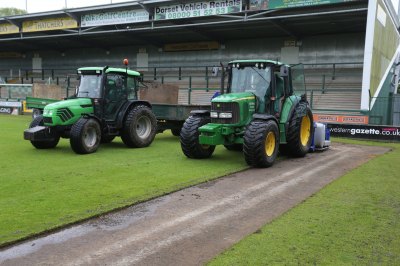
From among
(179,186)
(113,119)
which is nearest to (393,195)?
(179,186)

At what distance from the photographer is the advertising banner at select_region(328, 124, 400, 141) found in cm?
1486

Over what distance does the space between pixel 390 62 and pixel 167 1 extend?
46.0ft

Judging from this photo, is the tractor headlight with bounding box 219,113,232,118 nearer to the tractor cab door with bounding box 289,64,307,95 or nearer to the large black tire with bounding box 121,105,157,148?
the tractor cab door with bounding box 289,64,307,95

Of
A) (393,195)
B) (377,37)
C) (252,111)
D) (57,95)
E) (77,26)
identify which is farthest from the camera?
(77,26)

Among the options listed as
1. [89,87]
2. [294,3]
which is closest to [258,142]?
[89,87]

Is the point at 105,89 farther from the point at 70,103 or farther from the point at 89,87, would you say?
the point at 70,103

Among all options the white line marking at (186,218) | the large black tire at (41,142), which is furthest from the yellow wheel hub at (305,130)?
the large black tire at (41,142)

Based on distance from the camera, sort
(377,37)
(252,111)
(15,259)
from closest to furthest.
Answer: (15,259), (252,111), (377,37)

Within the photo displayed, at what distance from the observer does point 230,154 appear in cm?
1059

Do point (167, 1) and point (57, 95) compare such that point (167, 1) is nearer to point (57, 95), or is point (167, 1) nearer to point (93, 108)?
point (57, 95)

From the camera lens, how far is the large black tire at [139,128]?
36.7ft

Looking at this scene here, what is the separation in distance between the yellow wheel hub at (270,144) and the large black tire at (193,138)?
151 cm

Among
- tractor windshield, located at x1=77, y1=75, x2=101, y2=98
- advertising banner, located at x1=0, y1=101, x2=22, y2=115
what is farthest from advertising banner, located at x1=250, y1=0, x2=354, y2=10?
advertising banner, located at x1=0, y1=101, x2=22, y2=115

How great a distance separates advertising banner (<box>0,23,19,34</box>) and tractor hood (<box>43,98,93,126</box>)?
27.5 metres
